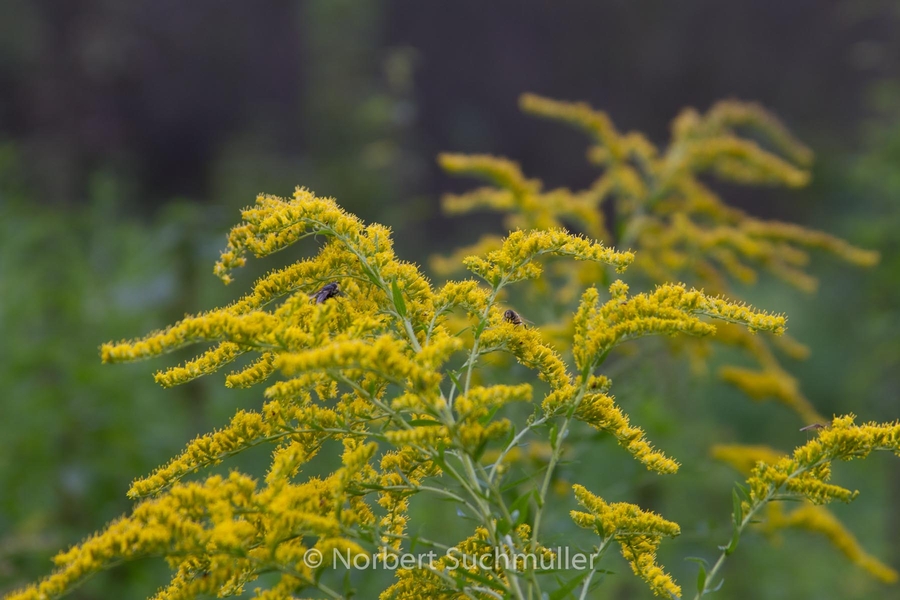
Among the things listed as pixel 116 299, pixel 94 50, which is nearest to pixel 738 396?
pixel 116 299

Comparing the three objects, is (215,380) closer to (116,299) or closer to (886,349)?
(116,299)

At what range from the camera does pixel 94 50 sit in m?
17.0

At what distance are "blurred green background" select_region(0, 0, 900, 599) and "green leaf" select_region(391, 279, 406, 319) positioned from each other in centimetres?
179

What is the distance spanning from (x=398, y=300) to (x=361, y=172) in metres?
10.9

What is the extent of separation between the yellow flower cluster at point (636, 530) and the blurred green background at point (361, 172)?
123 cm

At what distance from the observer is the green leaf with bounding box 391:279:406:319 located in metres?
1.84

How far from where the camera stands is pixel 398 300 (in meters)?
1.84

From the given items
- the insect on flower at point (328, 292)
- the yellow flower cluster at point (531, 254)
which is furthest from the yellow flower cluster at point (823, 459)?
the insect on flower at point (328, 292)

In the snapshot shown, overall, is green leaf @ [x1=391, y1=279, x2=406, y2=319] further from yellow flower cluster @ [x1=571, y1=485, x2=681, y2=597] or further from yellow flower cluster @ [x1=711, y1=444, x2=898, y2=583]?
yellow flower cluster @ [x1=711, y1=444, x2=898, y2=583]

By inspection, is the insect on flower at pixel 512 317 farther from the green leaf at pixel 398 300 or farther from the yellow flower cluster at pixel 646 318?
the green leaf at pixel 398 300

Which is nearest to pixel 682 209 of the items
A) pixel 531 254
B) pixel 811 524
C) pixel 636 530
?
pixel 811 524

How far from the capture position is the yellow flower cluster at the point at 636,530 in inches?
72.0

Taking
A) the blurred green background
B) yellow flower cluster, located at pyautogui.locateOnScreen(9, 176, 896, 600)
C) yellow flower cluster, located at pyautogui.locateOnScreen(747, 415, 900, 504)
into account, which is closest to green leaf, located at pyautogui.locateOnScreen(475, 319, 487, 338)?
yellow flower cluster, located at pyautogui.locateOnScreen(9, 176, 896, 600)

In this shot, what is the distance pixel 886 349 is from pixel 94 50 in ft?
55.5
